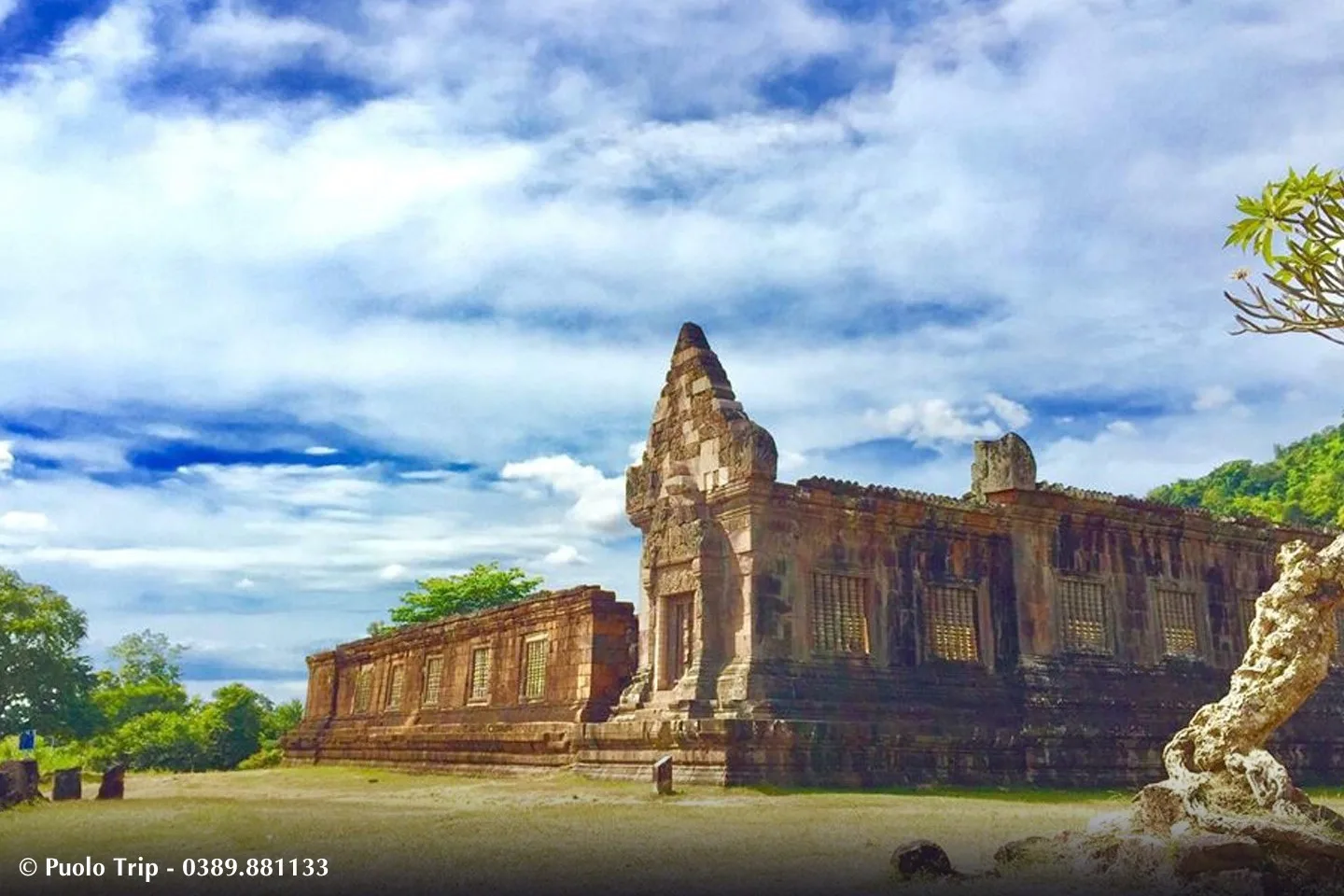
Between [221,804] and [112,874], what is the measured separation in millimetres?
7277

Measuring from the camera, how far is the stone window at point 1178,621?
21.8 m

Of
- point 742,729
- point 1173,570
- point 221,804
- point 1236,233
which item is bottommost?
point 221,804

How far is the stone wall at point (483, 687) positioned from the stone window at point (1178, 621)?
10216mm

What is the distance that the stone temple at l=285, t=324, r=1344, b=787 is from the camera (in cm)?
1753

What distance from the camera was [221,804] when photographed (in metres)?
15.9

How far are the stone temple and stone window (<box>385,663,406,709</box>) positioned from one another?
21.0 feet

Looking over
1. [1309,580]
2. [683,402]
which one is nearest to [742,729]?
[683,402]

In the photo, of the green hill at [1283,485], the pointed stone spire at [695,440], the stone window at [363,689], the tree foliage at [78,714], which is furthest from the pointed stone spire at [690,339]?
the green hill at [1283,485]

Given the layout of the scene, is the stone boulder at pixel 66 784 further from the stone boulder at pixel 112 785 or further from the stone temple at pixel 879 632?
the stone temple at pixel 879 632

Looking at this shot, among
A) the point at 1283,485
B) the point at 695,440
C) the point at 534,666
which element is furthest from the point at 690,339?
the point at 1283,485

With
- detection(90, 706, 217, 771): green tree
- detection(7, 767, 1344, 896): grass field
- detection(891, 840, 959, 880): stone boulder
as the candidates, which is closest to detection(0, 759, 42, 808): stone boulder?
detection(7, 767, 1344, 896): grass field

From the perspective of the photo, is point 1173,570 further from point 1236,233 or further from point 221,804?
point 221,804

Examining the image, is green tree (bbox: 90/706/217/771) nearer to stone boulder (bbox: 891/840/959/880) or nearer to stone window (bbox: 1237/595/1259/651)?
stone window (bbox: 1237/595/1259/651)

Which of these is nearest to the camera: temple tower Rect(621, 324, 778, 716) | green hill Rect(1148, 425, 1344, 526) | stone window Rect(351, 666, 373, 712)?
temple tower Rect(621, 324, 778, 716)
